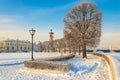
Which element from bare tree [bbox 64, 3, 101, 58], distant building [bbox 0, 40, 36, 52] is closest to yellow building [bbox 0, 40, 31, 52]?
distant building [bbox 0, 40, 36, 52]

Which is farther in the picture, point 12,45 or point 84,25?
point 12,45

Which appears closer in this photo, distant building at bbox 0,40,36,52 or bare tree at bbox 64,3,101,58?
bare tree at bbox 64,3,101,58

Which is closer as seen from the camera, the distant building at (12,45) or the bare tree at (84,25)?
the bare tree at (84,25)

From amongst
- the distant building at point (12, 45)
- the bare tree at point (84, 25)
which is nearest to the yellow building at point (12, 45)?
the distant building at point (12, 45)

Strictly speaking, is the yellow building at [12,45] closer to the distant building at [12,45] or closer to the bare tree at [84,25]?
the distant building at [12,45]

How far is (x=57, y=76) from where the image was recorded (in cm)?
1592

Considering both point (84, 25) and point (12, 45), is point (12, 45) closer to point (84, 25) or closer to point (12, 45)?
point (12, 45)

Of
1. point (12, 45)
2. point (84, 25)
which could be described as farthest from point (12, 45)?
point (84, 25)

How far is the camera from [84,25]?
36.6m

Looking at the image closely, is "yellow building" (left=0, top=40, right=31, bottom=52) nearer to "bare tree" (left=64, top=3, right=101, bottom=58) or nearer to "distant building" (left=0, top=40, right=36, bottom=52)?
"distant building" (left=0, top=40, right=36, bottom=52)

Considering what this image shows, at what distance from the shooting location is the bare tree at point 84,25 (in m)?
36.0

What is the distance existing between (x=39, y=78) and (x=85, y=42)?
22.1 m

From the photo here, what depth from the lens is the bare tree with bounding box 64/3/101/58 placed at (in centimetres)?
3597

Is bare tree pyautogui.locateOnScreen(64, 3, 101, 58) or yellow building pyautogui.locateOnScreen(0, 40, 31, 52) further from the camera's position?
yellow building pyautogui.locateOnScreen(0, 40, 31, 52)
